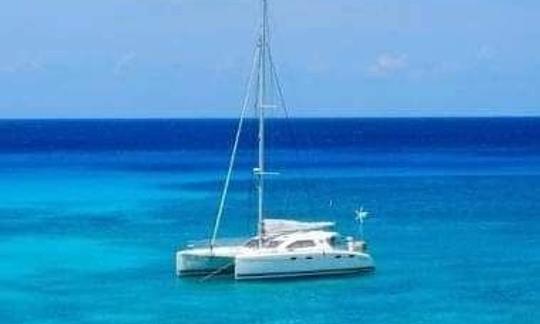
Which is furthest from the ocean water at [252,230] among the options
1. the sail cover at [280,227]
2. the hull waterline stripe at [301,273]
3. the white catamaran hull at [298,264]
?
the sail cover at [280,227]

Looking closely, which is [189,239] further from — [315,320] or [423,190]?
[423,190]

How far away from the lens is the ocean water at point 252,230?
3925 centimetres

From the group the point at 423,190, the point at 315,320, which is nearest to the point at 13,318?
the point at 315,320

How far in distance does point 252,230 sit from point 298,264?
13.1 meters

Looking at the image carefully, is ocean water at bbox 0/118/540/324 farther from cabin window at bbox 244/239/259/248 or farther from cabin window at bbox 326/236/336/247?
cabin window at bbox 244/239/259/248

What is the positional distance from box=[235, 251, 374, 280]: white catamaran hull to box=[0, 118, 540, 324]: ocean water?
0.39m

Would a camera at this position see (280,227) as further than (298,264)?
Yes

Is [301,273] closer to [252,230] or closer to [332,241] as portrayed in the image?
[332,241]

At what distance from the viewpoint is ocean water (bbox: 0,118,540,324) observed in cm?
3925

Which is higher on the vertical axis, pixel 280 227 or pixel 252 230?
pixel 280 227

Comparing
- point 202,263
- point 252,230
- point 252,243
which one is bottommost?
point 252,230

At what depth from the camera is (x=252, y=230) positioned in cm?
5734

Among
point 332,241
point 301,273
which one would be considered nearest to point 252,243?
point 301,273

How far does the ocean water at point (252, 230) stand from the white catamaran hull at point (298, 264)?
0.39m
